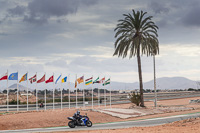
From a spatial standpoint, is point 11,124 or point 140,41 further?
point 140,41

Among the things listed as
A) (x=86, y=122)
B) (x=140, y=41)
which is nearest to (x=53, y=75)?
(x=140, y=41)

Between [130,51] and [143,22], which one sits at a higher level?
[143,22]

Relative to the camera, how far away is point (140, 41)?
51.4 meters

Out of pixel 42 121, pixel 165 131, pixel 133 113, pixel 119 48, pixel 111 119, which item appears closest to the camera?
pixel 165 131

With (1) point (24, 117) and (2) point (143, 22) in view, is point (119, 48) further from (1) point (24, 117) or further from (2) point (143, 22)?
(1) point (24, 117)

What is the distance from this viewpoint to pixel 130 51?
52.7 meters

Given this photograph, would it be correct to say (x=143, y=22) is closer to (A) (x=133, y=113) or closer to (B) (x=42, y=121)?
(A) (x=133, y=113)

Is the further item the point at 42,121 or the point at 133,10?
the point at 133,10

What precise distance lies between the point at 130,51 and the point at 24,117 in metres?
24.0

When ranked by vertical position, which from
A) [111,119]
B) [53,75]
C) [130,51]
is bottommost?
[111,119]

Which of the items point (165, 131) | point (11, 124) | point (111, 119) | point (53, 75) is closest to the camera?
point (165, 131)

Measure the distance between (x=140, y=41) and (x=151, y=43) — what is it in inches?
82.4

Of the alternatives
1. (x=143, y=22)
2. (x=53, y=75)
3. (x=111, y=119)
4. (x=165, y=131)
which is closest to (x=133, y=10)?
(x=143, y=22)

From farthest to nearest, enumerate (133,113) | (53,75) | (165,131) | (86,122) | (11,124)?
(53,75), (133,113), (11,124), (86,122), (165,131)
